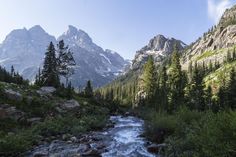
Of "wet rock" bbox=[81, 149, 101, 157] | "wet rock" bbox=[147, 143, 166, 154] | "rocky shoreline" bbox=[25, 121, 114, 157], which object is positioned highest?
"wet rock" bbox=[147, 143, 166, 154]

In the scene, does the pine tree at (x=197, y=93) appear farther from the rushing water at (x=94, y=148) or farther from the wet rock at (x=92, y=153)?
the wet rock at (x=92, y=153)

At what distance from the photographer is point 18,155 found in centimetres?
2141

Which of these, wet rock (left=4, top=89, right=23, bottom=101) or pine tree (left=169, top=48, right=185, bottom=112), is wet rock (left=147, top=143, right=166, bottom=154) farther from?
pine tree (left=169, top=48, right=185, bottom=112)

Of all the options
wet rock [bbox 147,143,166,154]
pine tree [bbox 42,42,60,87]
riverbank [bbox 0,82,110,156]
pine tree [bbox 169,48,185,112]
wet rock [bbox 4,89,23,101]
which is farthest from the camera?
pine tree [bbox 169,48,185,112]

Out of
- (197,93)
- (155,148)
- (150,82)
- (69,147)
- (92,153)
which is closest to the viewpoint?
(92,153)

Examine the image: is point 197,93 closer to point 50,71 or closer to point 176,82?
point 176,82

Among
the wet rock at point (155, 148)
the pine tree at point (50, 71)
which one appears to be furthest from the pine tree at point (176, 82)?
the wet rock at point (155, 148)

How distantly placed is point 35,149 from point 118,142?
7.05 meters

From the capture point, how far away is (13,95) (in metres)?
38.0

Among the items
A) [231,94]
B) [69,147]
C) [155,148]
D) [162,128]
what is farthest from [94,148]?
[231,94]

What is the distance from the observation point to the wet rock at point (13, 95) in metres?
37.4

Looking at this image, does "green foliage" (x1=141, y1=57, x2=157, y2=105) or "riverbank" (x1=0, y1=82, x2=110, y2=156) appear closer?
"riverbank" (x1=0, y1=82, x2=110, y2=156)

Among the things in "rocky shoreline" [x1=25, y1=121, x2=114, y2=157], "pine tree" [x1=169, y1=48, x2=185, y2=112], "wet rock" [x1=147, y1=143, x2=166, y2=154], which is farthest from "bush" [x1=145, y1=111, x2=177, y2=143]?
"pine tree" [x1=169, y1=48, x2=185, y2=112]

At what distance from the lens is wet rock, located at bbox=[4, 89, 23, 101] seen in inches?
1473
